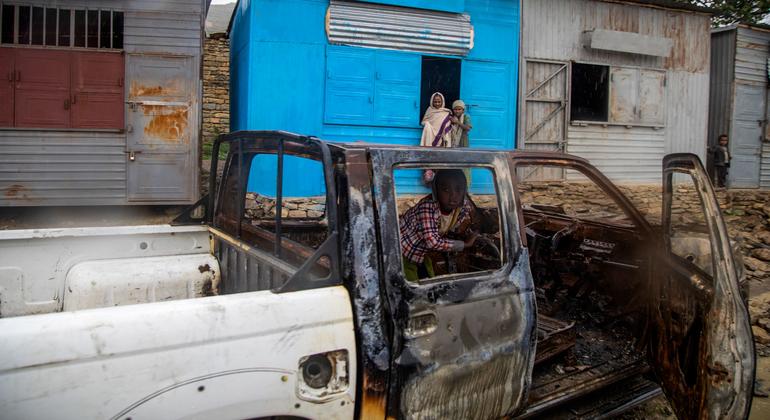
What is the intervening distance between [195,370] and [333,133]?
769 cm

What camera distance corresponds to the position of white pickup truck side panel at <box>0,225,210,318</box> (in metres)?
2.72

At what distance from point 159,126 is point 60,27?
1840 mm

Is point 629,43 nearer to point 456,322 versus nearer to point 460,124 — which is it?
point 460,124

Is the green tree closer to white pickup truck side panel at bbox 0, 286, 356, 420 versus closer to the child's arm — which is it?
the child's arm

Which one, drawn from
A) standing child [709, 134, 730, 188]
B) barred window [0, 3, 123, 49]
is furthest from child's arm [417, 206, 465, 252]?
standing child [709, 134, 730, 188]

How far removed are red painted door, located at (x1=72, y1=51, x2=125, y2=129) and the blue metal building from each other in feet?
6.05

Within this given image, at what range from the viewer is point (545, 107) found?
429 inches

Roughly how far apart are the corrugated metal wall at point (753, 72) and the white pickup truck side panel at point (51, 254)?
544 inches

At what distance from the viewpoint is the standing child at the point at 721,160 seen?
1261cm

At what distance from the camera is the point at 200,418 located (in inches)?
67.6

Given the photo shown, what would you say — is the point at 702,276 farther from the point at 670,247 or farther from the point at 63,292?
the point at 63,292

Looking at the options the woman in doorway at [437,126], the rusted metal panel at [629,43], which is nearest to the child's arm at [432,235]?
the woman in doorway at [437,126]

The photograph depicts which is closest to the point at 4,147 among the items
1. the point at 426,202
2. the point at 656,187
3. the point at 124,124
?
the point at 124,124

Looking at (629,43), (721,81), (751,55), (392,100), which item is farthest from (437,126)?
(751,55)
